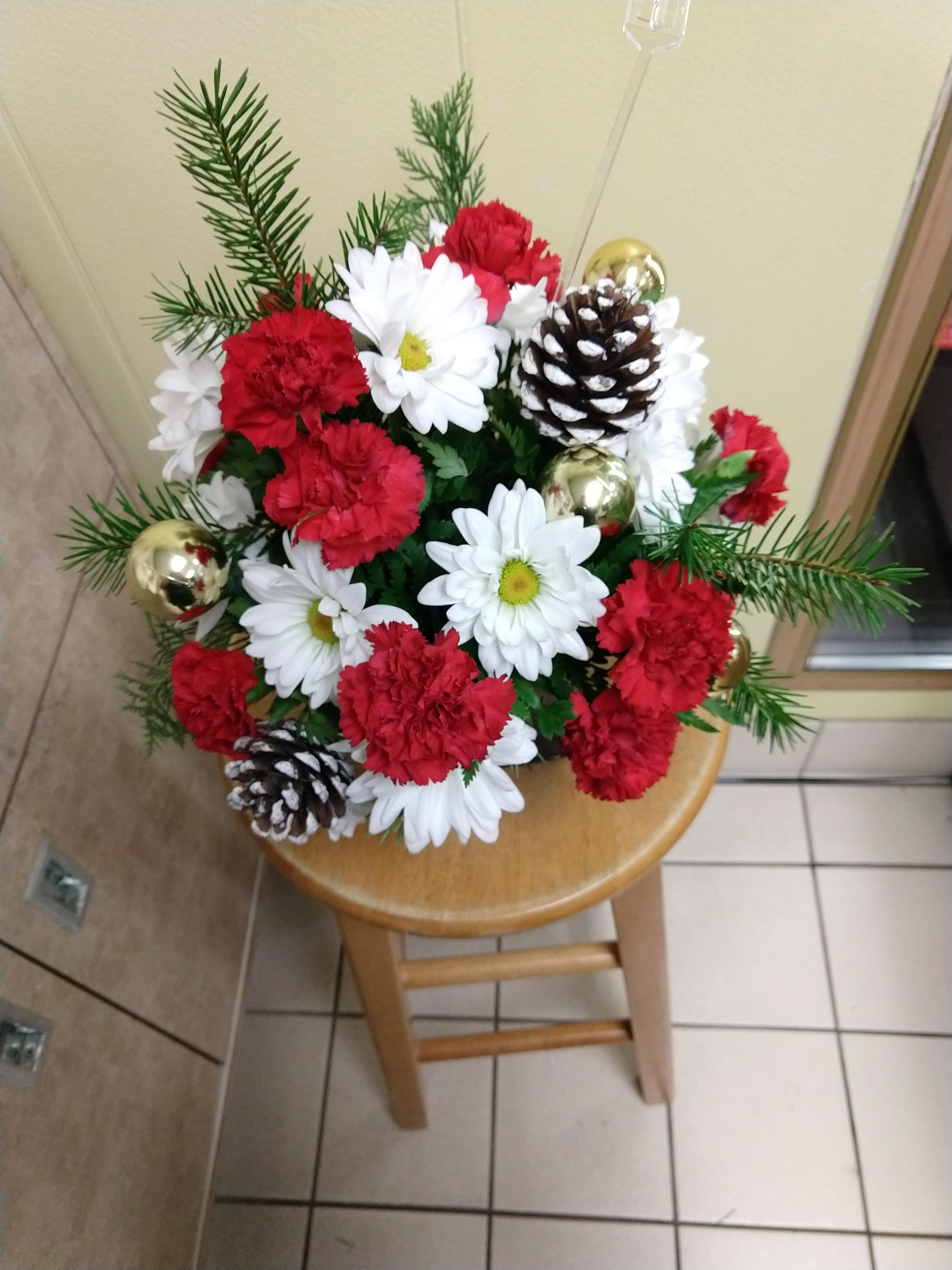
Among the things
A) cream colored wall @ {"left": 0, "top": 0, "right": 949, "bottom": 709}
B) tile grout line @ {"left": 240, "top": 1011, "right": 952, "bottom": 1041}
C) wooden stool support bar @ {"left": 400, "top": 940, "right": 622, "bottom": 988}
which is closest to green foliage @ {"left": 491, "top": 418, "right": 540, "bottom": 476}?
cream colored wall @ {"left": 0, "top": 0, "right": 949, "bottom": 709}

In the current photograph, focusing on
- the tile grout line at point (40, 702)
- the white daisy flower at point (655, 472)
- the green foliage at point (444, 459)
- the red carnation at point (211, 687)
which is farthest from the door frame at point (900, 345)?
the tile grout line at point (40, 702)

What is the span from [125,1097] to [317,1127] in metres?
0.35

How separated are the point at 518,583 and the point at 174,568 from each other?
196 millimetres

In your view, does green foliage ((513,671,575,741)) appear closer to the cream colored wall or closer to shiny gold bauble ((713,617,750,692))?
shiny gold bauble ((713,617,750,692))

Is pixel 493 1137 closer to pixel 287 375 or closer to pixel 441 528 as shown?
pixel 441 528

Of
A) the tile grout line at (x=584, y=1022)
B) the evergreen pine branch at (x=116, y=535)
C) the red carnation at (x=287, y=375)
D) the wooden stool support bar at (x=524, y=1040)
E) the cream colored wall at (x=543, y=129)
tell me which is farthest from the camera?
the tile grout line at (x=584, y=1022)

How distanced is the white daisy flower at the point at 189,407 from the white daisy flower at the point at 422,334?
0.10 meters

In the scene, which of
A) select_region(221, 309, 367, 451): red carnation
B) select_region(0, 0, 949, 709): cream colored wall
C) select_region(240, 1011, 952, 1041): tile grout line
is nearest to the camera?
select_region(221, 309, 367, 451): red carnation

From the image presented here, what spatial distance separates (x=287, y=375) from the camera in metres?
0.41

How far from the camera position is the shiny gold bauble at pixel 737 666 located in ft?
1.85

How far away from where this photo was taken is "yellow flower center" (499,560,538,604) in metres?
0.47

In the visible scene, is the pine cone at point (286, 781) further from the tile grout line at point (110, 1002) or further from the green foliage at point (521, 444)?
the tile grout line at point (110, 1002)

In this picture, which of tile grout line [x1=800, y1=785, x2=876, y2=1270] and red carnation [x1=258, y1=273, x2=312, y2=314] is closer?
red carnation [x1=258, y1=273, x2=312, y2=314]

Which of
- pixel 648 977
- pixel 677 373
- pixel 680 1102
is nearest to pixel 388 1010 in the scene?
pixel 648 977
